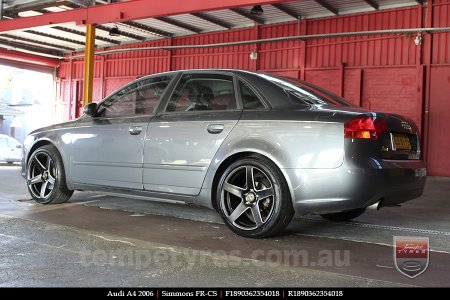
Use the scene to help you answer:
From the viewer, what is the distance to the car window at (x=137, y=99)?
477cm

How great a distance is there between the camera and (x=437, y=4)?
11508mm

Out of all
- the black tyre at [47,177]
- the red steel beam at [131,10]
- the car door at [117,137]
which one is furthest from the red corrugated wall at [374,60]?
the black tyre at [47,177]

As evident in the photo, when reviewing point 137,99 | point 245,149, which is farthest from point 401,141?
point 137,99

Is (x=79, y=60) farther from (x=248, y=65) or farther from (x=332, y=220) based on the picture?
(x=332, y=220)

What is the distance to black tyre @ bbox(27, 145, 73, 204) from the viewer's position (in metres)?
5.44

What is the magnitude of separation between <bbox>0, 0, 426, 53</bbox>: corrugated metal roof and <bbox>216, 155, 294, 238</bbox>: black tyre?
9.08 meters

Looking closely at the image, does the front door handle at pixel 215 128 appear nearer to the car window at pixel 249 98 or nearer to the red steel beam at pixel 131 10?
the car window at pixel 249 98

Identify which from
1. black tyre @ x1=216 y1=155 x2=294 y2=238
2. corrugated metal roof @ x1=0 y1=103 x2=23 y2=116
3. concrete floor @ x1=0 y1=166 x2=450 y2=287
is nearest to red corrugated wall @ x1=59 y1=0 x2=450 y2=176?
concrete floor @ x1=0 y1=166 x2=450 y2=287

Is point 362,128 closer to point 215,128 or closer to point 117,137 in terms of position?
point 215,128

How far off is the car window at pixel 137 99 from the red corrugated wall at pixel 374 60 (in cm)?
917

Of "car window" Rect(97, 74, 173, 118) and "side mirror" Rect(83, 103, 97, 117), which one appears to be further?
"side mirror" Rect(83, 103, 97, 117)

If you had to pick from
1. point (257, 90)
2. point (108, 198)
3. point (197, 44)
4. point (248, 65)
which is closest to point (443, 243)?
point (257, 90)

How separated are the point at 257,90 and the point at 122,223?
1932 mm

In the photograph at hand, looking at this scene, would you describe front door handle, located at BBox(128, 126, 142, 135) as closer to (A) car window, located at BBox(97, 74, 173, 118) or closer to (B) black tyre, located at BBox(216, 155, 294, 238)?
(A) car window, located at BBox(97, 74, 173, 118)
